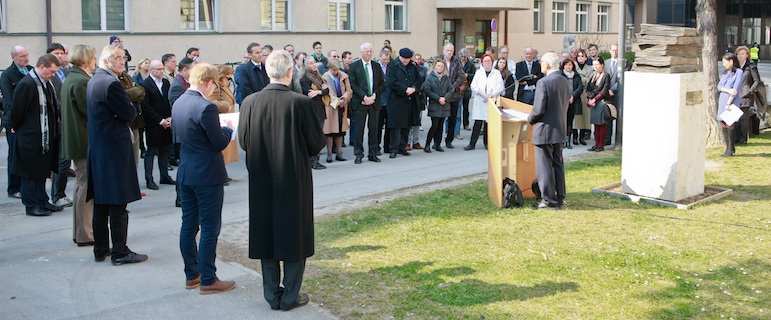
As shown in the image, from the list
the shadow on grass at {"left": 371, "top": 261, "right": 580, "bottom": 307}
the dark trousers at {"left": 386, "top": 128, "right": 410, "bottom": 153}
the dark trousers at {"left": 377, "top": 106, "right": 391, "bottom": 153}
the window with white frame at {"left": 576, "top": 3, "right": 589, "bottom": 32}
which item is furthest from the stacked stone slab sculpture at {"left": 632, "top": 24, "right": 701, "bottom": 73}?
the window with white frame at {"left": 576, "top": 3, "right": 589, "bottom": 32}

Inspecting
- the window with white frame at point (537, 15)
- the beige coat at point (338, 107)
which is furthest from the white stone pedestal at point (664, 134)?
the window with white frame at point (537, 15)

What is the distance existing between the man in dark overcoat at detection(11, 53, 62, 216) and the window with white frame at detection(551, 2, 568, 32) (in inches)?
1370

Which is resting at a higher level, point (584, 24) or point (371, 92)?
point (584, 24)

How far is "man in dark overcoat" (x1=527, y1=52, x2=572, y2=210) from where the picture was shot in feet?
→ 31.8

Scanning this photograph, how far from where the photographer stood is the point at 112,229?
7.63m

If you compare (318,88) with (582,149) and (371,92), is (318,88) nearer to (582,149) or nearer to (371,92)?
(371,92)

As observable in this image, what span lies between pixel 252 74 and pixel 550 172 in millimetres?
5169

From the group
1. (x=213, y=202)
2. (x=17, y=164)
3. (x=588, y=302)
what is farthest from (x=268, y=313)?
(x=17, y=164)

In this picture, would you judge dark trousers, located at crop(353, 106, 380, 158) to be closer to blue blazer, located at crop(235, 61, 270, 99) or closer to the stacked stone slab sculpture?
blue blazer, located at crop(235, 61, 270, 99)

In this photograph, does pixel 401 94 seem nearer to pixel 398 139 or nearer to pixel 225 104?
pixel 398 139

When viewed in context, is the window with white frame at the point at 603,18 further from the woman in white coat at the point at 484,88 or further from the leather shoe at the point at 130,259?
the leather shoe at the point at 130,259

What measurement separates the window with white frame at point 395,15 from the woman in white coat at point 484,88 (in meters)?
17.0

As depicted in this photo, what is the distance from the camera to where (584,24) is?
44.5m

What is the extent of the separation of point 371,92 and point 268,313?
8376 mm
